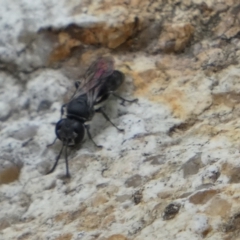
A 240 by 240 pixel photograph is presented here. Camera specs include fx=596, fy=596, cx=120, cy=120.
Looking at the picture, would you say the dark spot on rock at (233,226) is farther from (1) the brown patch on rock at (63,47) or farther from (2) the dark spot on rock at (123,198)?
(1) the brown patch on rock at (63,47)

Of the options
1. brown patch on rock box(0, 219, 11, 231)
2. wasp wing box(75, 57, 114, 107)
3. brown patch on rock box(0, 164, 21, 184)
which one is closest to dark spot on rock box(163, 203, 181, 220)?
brown patch on rock box(0, 219, 11, 231)

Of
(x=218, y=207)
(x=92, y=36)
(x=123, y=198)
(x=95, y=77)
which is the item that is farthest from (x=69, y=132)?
(x=218, y=207)

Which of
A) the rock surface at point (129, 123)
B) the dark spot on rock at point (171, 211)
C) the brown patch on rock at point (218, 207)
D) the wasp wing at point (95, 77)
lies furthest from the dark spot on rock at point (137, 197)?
the wasp wing at point (95, 77)

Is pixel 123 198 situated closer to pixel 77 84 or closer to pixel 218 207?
pixel 218 207

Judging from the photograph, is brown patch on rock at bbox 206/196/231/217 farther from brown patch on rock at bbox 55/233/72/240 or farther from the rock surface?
brown patch on rock at bbox 55/233/72/240

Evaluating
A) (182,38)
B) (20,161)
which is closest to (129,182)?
(20,161)

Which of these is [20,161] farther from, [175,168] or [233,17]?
[233,17]

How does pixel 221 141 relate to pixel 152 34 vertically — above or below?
below
